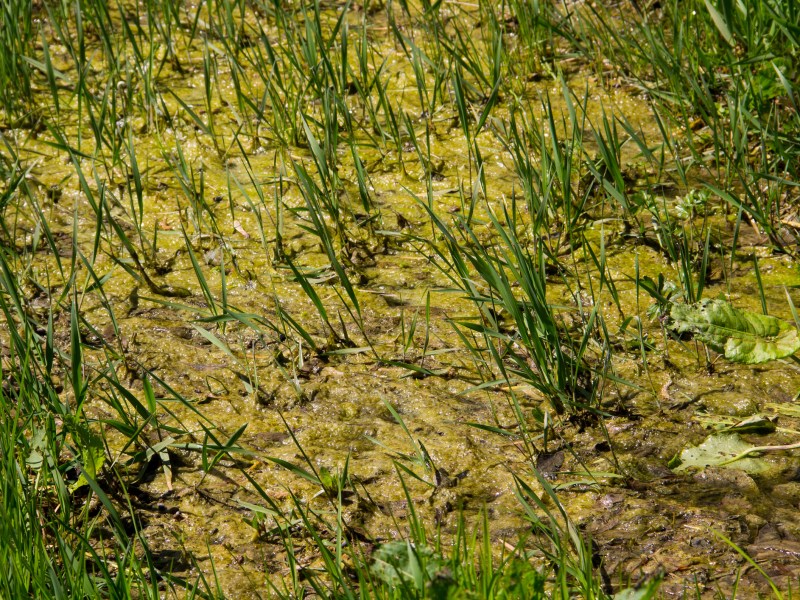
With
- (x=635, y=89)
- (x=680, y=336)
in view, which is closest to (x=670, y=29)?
(x=635, y=89)

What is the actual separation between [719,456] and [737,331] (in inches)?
16.0

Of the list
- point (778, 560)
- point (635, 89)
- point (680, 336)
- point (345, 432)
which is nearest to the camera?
point (778, 560)

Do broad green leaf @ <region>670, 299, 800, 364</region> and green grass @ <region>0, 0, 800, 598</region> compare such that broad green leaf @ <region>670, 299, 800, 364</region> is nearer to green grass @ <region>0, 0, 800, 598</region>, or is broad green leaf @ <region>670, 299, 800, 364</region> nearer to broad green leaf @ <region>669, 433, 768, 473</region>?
green grass @ <region>0, 0, 800, 598</region>

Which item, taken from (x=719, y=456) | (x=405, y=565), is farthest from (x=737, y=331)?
(x=405, y=565)

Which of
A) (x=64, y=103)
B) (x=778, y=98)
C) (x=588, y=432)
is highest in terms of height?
(x=64, y=103)

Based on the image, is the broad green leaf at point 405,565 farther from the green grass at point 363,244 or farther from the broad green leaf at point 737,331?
the broad green leaf at point 737,331

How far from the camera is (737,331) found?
236cm

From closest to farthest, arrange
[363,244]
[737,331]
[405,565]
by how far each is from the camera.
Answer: [405,565], [737,331], [363,244]

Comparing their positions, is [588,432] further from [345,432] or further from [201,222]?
[201,222]

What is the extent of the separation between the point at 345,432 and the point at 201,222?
119cm

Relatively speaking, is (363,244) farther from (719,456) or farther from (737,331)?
(719,456)

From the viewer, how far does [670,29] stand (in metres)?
3.75

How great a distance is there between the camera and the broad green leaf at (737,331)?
7.68 ft

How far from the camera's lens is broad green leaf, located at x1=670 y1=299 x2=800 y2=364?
2340mm
